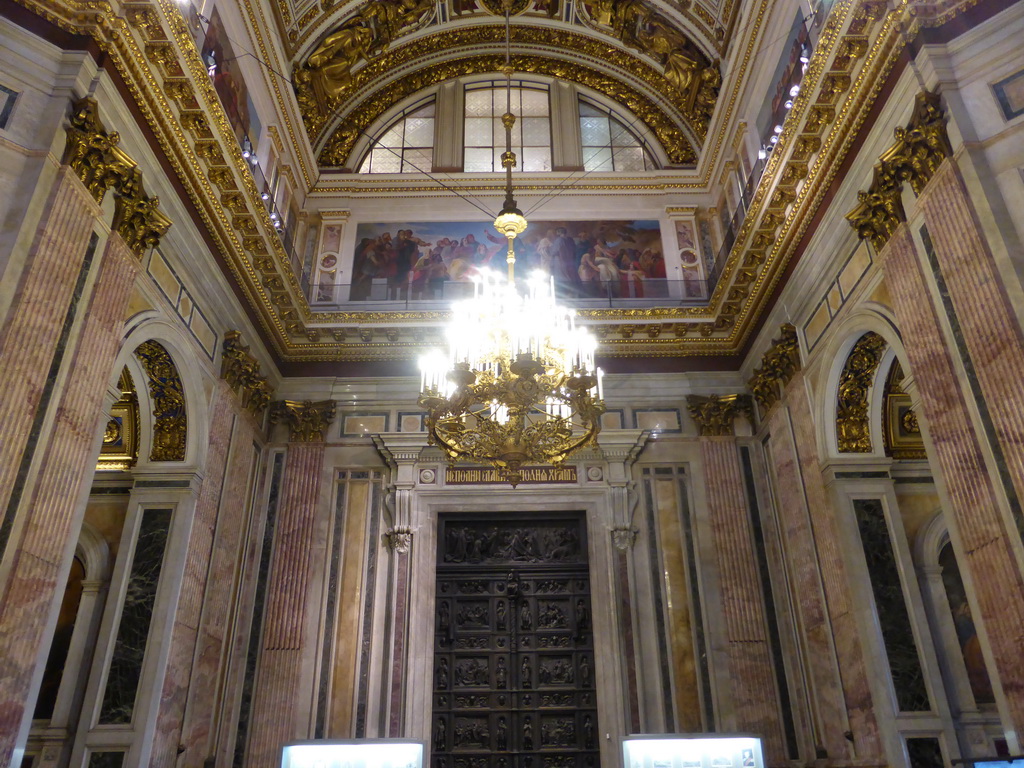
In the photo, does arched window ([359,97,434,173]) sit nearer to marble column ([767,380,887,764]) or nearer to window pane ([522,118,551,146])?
window pane ([522,118,551,146])

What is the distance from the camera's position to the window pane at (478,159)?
11.9 metres

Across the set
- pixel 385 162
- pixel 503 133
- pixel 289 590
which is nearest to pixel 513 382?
pixel 289 590

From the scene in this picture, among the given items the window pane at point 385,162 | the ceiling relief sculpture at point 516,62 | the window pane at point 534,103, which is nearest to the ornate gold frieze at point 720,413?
the ceiling relief sculpture at point 516,62

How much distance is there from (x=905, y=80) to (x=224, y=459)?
22.9 ft

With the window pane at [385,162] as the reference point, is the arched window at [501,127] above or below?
above

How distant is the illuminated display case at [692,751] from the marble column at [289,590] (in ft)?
14.9

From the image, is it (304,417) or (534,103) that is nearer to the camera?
(304,417)

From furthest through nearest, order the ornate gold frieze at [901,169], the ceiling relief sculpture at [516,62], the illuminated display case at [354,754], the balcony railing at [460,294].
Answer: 1. the ceiling relief sculpture at [516,62]
2. the balcony railing at [460,294]
3. the ornate gold frieze at [901,169]
4. the illuminated display case at [354,754]

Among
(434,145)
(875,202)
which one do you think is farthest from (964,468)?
(434,145)

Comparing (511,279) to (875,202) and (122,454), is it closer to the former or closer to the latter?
(875,202)

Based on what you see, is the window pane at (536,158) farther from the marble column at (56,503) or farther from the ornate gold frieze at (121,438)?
the marble column at (56,503)

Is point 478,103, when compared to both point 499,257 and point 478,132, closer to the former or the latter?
point 478,132

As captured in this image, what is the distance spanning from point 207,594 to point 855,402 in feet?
21.5

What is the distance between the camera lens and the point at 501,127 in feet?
40.5
